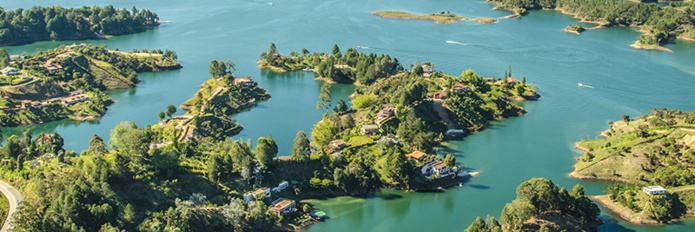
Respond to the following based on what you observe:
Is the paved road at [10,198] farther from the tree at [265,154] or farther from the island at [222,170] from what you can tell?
the tree at [265,154]

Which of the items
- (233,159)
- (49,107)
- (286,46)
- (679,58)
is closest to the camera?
(233,159)

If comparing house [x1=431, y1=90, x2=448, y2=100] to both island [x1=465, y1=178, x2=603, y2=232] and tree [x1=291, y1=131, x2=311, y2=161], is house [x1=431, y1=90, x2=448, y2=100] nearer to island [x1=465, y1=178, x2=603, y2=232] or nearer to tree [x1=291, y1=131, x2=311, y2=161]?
tree [x1=291, y1=131, x2=311, y2=161]

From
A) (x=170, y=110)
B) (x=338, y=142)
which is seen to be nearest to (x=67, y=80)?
(x=170, y=110)

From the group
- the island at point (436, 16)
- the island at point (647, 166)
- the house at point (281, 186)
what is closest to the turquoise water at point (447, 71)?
the island at point (647, 166)

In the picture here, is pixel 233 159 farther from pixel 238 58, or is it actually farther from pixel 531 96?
pixel 238 58

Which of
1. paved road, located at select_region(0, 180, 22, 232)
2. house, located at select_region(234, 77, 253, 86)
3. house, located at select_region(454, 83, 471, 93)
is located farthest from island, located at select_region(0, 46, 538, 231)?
house, located at select_region(234, 77, 253, 86)

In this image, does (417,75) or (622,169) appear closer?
(622,169)

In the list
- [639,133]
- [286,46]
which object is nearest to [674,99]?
[639,133]
